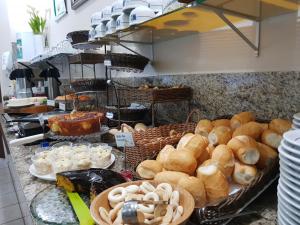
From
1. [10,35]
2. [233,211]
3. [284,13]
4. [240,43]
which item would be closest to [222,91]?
[240,43]

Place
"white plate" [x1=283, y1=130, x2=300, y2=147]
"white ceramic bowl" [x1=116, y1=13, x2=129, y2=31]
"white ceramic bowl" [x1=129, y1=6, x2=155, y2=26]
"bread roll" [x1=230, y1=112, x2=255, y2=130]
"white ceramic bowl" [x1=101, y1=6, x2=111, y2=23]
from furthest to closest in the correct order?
"white ceramic bowl" [x1=101, y1=6, x2=111, y2=23] < "white ceramic bowl" [x1=116, y1=13, x2=129, y2=31] < "white ceramic bowl" [x1=129, y1=6, x2=155, y2=26] < "bread roll" [x1=230, y1=112, x2=255, y2=130] < "white plate" [x1=283, y1=130, x2=300, y2=147]

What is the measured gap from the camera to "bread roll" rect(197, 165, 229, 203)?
586 millimetres

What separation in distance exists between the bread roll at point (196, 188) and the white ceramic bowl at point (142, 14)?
1.92 ft

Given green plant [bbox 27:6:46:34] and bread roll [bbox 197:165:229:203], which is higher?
green plant [bbox 27:6:46:34]

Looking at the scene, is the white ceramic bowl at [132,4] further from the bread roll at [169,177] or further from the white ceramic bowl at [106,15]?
the bread roll at [169,177]

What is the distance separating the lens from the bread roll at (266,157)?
654 millimetres

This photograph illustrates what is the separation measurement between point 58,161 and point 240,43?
2.55 ft

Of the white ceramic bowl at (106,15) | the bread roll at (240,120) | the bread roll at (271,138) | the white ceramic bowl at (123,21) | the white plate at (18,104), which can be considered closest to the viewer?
the bread roll at (271,138)

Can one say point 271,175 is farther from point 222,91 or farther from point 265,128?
point 222,91

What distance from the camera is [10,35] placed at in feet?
15.7

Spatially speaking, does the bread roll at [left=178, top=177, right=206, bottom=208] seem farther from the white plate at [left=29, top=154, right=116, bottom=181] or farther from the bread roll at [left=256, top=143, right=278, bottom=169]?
the white plate at [left=29, top=154, right=116, bottom=181]

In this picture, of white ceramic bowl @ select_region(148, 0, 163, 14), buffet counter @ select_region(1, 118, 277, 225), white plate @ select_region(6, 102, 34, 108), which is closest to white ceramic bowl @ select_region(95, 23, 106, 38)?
white ceramic bowl @ select_region(148, 0, 163, 14)

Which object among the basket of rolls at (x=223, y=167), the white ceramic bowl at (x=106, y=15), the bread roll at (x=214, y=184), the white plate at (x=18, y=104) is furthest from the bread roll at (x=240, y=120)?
the white plate at (x=18, y=104)

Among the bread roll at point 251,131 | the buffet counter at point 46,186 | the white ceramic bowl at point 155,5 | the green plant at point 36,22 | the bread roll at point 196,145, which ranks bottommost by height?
the buffet counter at point 46,186
